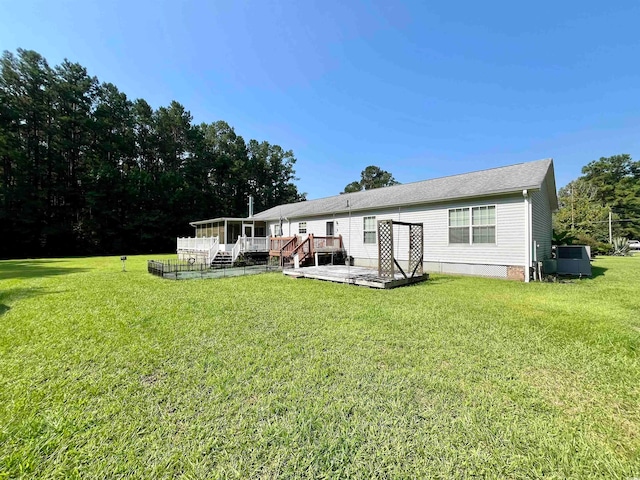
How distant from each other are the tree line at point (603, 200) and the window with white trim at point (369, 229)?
25772 mm

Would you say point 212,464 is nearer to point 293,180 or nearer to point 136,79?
point 136,79

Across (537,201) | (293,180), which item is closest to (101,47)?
(537,201)

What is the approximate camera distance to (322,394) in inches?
105

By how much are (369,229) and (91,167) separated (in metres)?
31.9

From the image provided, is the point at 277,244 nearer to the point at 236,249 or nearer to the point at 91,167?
the point at 236,249

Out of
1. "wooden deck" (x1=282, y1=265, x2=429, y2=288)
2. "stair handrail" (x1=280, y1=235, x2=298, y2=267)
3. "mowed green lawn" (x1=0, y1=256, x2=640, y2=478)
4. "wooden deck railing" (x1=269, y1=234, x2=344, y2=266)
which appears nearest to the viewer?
"mowed green lawn" (x1=0, y1=256, x2=640, y2=478)

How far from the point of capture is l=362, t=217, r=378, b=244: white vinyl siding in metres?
13.6

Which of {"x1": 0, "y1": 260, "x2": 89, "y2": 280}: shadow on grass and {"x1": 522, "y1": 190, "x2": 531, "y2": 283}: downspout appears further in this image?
{"x1": 0, "y1": 260, "x2": 89, "y2": 280}: shadow on grass

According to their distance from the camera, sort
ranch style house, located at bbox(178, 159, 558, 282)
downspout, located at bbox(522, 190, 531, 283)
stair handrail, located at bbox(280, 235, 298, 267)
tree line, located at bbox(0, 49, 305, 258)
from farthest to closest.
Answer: tree line, located at bbox(0, 49, 305, 258) → stair handrail, located at bbox(280, 235, 298, 267) → ranch style house, located at bbox(178, 159, 558, 282) → downspout, located at bbox(522, 190, 531, 283)

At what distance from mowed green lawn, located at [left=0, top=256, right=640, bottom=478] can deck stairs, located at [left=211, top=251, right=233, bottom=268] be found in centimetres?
1005

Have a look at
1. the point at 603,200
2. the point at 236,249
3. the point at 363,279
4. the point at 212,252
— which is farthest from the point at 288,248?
the point at 603,200

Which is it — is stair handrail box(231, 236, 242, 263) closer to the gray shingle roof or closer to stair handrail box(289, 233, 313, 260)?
stair handrail box(289, 233, 313, 260)

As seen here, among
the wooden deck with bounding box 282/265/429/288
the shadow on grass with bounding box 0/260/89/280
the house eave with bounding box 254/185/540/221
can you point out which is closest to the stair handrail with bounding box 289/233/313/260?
the house eave with bounding box 254/185/540/221

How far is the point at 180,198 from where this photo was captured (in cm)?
3341
